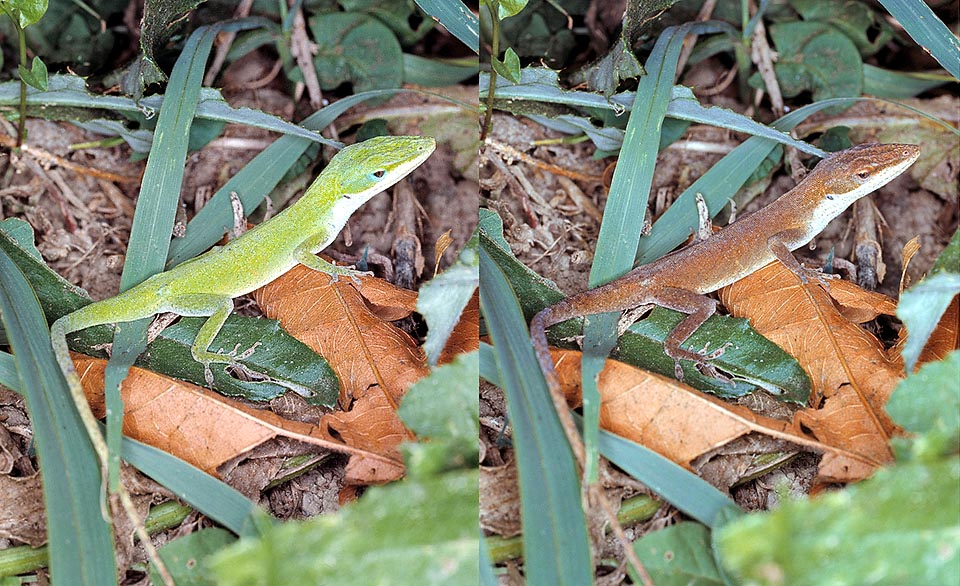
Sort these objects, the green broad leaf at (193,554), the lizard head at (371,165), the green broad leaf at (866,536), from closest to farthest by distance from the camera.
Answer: the green broad leaf at (866,536), the green broad leaf at (193,554), the lizard head at (371,165)

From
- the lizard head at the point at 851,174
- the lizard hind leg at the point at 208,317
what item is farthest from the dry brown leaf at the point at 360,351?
the lizard head at the point at 851,174

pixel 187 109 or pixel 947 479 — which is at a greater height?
pixel 187 109

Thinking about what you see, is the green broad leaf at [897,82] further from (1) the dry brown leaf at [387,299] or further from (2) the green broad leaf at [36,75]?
(2) the green broad leaf at [36,75]

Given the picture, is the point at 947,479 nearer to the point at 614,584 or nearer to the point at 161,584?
the point at 614,584

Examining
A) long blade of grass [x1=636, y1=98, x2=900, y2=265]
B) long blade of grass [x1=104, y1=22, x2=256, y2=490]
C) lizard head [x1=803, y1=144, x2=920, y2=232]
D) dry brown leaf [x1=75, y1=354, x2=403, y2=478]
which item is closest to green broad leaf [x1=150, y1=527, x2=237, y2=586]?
dry brown leaf [x1=75, y1=354, x2=403, y2=478]

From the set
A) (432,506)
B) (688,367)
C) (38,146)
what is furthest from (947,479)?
(38,146)

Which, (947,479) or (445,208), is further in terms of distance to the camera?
(445,208)

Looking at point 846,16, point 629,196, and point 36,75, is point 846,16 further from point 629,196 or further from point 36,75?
point 36,75

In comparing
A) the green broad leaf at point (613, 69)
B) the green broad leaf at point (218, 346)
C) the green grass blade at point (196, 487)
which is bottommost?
the green grass blade at point (196, 487)
